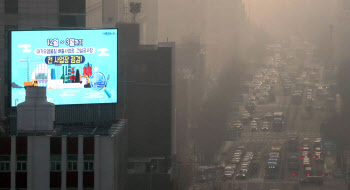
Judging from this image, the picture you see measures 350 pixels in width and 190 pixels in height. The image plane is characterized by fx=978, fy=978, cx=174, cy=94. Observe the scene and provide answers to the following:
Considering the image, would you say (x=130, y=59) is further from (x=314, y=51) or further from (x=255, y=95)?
(x=314, y=51)

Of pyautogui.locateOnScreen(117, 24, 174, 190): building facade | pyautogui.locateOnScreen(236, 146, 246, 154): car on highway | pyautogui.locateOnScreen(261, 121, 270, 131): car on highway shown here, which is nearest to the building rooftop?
pyautogui.locateOnScreen(117, 24, 174, 190): building facade

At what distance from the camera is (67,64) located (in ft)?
71.8

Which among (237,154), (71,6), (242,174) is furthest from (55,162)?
(237,154)

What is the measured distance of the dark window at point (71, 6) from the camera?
30.8m

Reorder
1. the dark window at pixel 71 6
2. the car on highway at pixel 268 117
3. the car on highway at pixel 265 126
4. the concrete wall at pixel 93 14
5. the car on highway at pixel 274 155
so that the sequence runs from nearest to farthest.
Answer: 1. the dark window at pixel 71 6
2. the concrete wall at pixel 93 14
3. the car on highway at pixel 274 155
4. the car on highway at pixel 265 126
5. the car on highway at pixel 268 117

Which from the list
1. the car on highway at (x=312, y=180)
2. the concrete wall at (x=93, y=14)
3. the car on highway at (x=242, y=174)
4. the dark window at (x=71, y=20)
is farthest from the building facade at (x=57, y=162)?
the car on highway at (x=242, y=174)

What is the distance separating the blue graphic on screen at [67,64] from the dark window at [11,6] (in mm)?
9582

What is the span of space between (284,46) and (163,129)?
7625 cm

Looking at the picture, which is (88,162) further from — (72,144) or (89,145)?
(72,144)

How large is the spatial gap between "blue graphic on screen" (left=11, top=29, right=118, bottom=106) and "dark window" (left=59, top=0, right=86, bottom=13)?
29.5 feet

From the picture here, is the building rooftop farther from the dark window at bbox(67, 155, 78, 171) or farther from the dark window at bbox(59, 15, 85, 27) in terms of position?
the dark window at bbox(59, 15, 85, 27)

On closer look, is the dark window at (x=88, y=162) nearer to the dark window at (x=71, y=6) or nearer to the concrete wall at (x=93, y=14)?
the dark window at (x=71, y=6)

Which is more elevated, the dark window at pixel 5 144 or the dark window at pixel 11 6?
the dark window at pixel 11 6

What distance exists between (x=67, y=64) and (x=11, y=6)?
9.76 metres
